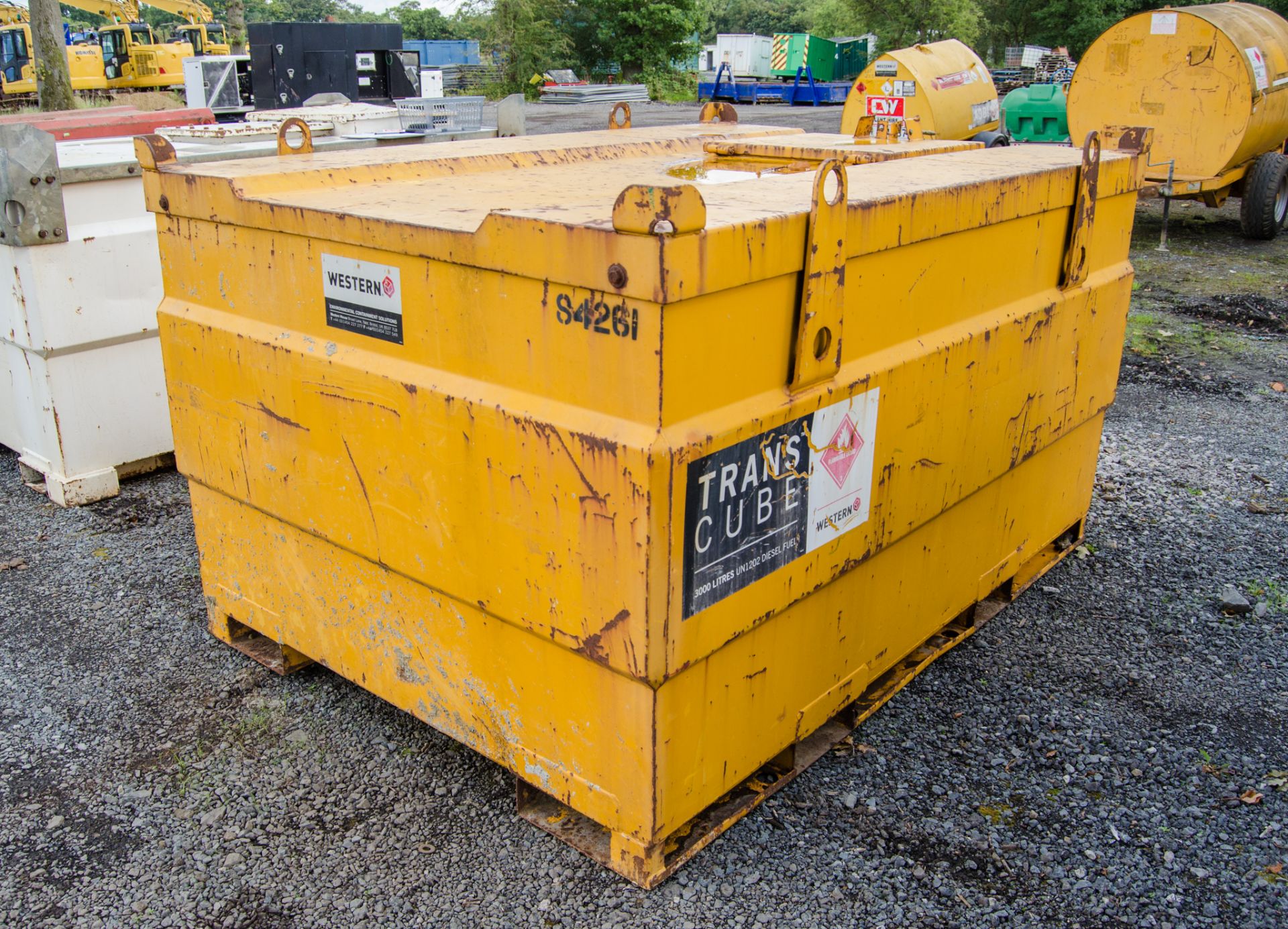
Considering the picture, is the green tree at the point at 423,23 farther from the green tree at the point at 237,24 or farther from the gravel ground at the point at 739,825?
the gravel ground at the point at 739,825

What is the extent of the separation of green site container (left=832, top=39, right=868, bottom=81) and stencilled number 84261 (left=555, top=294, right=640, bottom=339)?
→ 1308 inches

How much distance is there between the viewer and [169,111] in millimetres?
7730

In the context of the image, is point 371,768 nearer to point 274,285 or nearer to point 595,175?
point 274,285

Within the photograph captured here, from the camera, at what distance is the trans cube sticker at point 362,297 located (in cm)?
225

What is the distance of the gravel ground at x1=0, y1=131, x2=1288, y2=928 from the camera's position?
2.20 metres

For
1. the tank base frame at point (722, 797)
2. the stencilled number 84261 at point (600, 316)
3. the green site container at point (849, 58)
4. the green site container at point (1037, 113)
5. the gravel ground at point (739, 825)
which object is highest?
the green site container at point (849, 58)

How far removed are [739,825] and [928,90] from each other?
10.9m

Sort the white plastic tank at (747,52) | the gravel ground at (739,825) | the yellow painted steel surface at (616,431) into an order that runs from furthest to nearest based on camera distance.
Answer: the white plastic tank at (747,52)
the gravel ground at (739,825)
the yellow painted steel surface at (616,431)

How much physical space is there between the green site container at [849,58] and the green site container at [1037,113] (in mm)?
19400

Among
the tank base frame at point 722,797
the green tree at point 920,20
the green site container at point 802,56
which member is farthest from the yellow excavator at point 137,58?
the green tree at point 920,20

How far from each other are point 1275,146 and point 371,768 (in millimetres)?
11692

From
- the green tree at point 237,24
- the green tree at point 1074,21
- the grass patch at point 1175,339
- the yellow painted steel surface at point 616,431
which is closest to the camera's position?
the yellow painted steel surface at point 616,431

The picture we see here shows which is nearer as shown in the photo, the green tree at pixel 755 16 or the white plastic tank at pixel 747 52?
the white plastic tank at pixel 747 52


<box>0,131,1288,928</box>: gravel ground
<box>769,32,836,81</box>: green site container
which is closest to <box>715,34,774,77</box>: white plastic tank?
<box>769,32,836,81</box>: green site container
